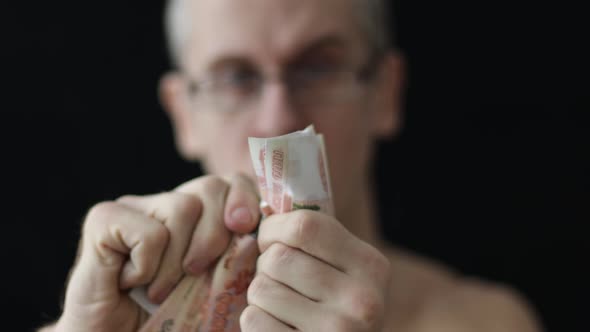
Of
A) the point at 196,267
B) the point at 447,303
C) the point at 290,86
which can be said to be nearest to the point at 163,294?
the point at 196,267

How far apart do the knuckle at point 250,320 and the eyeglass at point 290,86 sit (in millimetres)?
789

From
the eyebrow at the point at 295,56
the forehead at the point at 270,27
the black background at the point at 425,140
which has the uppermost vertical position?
the forehead at the point at 270,27

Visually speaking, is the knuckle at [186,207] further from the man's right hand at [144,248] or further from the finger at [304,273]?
the finger at [304,273]

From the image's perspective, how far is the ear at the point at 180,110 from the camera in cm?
176

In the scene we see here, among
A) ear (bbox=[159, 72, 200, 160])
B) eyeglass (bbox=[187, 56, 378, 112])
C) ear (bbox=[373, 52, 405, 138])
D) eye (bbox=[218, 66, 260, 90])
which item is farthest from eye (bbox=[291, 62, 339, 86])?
ear (bbox=[159, 72, 200, 160])

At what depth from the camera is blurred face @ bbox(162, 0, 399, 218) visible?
136cm

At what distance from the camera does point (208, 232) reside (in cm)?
65

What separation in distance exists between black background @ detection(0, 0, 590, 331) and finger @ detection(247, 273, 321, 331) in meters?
1.33

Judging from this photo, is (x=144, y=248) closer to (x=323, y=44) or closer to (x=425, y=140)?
(x=323, y=44)

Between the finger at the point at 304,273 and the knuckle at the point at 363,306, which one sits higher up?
the finger at the point at 304,273

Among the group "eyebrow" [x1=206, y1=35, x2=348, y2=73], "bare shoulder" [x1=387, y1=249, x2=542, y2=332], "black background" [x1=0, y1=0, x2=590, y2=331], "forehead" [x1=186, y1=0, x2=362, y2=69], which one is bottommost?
"bare shoulder" [x1=387, y1=249, x2=542, y2=332]

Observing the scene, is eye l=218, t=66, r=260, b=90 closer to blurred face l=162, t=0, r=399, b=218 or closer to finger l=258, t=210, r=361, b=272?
blurred face l=162, t=0, r=399, b=218

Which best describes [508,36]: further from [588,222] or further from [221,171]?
[221,171]

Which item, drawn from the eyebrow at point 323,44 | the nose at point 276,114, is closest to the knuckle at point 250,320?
the nose at point 276,114
